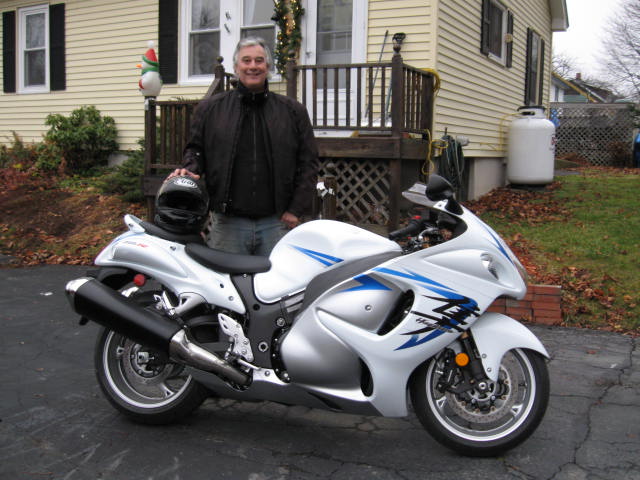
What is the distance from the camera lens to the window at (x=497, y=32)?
11781 mm

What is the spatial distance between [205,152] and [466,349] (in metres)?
1.96

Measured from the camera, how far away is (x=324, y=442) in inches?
134

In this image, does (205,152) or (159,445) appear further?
(205,152)

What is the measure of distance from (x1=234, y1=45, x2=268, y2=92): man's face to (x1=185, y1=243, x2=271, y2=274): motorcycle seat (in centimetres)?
105

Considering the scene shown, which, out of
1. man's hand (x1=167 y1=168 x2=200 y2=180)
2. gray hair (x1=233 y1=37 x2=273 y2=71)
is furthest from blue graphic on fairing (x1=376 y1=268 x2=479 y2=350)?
gray hair (x1=233 y1=37 x2=273 y2=71)

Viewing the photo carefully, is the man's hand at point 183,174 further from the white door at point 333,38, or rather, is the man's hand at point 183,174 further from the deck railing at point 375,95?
the white door at point 333,38

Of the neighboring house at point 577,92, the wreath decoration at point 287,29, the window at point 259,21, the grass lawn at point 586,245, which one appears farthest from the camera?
the neighboring house at point 577,92

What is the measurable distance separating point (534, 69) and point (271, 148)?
13967 millimetres

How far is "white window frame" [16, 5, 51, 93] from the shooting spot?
528 inches

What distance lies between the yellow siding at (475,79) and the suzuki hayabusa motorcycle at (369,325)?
23.3 feet

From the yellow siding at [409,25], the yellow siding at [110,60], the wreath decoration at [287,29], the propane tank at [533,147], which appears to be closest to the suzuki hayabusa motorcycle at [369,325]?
the yellow siding at [409,25]

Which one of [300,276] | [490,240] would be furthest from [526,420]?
[300,276]

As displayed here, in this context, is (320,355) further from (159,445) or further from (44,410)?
(44,410)

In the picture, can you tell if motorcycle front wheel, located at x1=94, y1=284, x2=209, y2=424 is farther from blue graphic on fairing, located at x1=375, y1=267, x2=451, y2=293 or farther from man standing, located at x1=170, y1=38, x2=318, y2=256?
blue graphic on fairing, located at x1=375, y1=267, x2=451, y2=293
